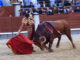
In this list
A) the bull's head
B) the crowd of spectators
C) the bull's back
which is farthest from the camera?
the crowd of spectators

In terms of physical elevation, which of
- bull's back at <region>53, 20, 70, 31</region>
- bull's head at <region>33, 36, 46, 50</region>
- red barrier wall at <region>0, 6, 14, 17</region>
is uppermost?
bull's back at <region>53, 20, 70, 31</region>

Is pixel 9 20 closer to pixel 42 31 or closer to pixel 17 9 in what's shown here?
pixel 17 9

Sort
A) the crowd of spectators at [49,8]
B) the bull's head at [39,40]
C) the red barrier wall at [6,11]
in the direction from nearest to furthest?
the bull's head at [39,40]
the crowd of spectators at [49,8]
the red barrier wall at [6,11]

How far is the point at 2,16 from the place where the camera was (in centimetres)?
1550

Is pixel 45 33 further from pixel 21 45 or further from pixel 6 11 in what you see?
pixel 6 11

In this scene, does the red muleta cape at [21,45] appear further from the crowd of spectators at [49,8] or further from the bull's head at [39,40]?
the crowd of spectators at [49,8]

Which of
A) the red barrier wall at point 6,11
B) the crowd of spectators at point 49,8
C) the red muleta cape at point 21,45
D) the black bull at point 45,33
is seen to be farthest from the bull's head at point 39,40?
the red barrier wall at point 6,11

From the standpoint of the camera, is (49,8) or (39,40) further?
(49,8)

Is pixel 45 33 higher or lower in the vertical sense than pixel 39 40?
higher

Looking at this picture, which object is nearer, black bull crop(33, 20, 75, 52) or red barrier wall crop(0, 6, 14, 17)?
black bull crop(33, 20, 75, 52)

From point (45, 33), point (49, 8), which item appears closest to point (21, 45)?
point (45, 33)

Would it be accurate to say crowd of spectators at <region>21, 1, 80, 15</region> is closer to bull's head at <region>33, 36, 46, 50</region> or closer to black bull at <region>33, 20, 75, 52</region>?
black bull at <region>33, 20, 75, 52</region>

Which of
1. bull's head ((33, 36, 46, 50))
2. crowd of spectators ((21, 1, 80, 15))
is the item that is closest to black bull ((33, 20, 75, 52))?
bull's head ((33, 36, 46, 50))

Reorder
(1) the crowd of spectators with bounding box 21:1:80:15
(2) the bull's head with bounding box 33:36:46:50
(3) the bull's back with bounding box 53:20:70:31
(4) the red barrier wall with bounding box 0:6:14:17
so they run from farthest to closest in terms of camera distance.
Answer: (4) the red barrier wall with bounding box 0:6:14:17
(1) the crowd of spectators with bounding box 21:1:80:15
(3) the bull's back with bounding box 53:20:70:31
(2) the bull's head with bounding box 33:36:46:50
